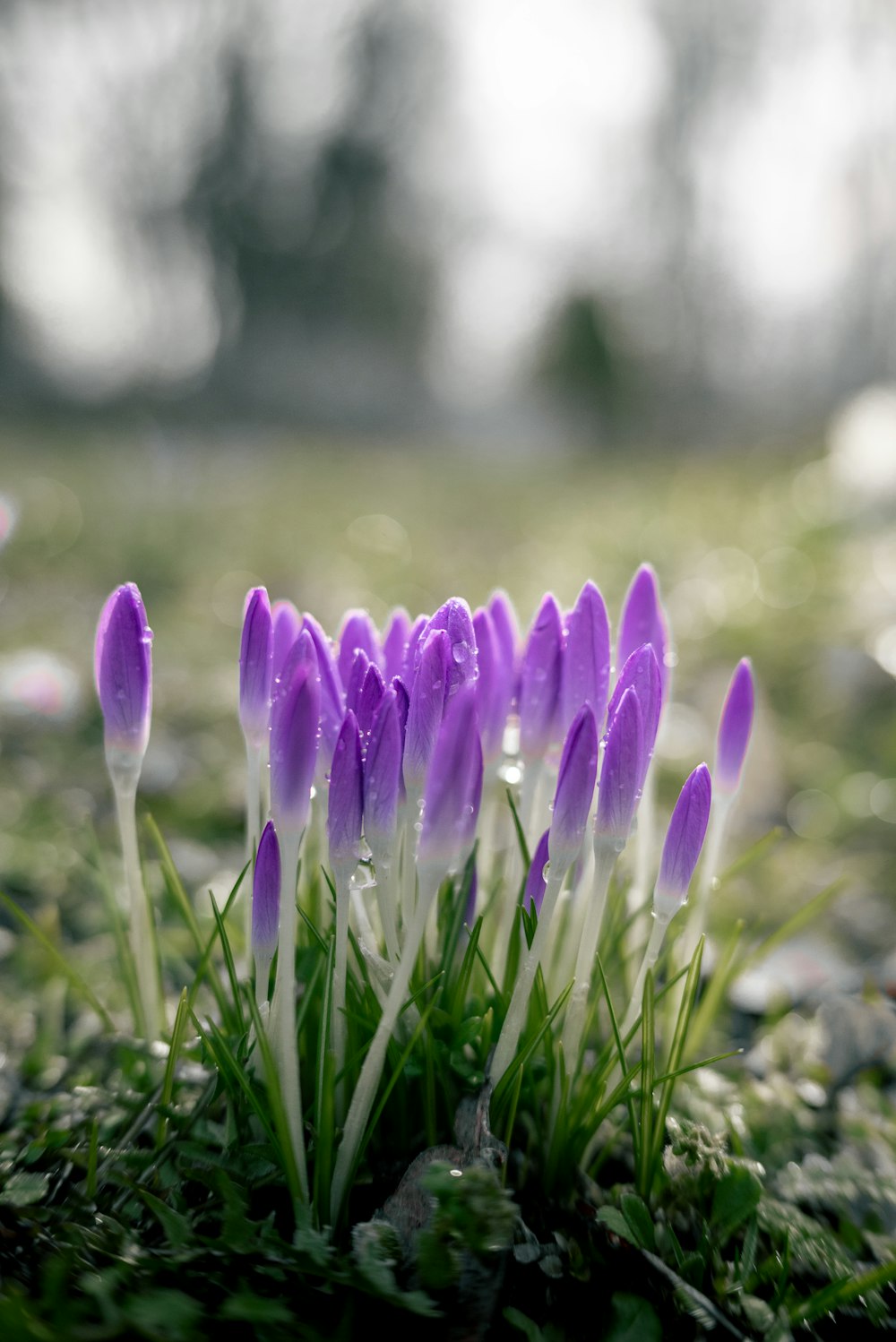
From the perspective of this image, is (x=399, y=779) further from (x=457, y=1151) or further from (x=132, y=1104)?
(x=132, y=1104)

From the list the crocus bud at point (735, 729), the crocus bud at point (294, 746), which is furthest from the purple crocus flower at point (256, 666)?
the crocus bud at point (735, 729)

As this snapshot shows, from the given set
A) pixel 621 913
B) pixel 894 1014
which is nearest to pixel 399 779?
pixel 621 913

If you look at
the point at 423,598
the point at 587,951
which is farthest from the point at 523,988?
the point at 423,598

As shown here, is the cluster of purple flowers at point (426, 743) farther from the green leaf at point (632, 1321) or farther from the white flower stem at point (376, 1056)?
the green leaf at point (632, 1321)

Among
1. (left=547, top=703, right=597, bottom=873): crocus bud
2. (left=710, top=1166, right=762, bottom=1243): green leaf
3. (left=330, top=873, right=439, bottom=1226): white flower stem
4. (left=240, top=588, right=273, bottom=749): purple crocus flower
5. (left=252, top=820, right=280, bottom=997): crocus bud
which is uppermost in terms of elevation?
(left=240, top=588, right=273, bottom=749): purple crocus flower

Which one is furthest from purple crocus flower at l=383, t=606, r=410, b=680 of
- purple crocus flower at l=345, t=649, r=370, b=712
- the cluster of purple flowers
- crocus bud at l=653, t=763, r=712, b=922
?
crocus bud at l=653, t=763, r=712, b=922

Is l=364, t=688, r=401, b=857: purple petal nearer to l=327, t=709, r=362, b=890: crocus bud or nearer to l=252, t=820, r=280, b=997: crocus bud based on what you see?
l=327, t=709, r=362, b=890: crocus bud
